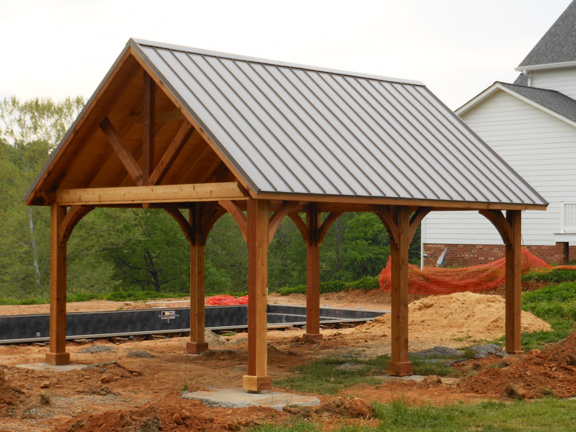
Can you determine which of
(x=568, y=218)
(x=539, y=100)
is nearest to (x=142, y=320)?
(x=568, y=218)

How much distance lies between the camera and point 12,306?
24.4m

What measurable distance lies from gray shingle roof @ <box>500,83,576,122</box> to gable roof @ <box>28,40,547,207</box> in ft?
45.0

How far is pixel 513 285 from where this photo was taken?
15.9m

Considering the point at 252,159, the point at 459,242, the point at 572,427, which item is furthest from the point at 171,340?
the point at 459,242

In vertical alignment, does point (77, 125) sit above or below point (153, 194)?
above

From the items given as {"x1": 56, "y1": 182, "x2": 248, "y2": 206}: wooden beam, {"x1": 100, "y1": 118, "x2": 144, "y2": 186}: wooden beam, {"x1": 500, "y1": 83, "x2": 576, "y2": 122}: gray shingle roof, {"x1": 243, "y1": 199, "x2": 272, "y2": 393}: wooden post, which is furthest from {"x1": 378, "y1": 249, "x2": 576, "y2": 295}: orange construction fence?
{"x1": 243, "y1": 199, "x2": 272, "y2": 393}: wooden post

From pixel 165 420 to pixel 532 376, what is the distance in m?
5.69

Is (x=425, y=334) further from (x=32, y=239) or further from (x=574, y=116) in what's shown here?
(x=32, y=239)

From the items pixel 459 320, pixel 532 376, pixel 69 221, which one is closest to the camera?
pixel 532 376

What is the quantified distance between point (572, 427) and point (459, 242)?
22.7 meters

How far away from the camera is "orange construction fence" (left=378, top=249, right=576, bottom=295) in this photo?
25.6 metres

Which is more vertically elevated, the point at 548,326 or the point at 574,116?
the point at 574,116

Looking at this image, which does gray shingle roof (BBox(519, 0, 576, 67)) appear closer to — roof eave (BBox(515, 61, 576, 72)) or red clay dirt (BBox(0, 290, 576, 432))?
roof eave (BBox(515, 61, 576, 72))

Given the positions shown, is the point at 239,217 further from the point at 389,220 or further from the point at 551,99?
the point at 551,99
